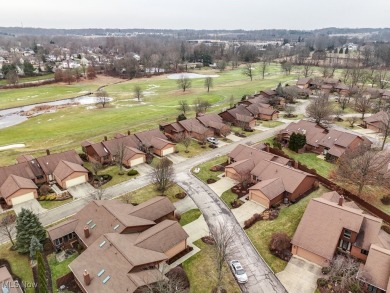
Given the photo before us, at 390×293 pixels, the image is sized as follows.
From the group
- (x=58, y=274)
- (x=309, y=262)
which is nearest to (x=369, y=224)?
(x=309, y=262)

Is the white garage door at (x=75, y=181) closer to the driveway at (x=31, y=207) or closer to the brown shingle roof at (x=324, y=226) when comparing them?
the driveway at (x=31, y=207)

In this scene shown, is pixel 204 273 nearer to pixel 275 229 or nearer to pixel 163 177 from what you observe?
pixel 275 229

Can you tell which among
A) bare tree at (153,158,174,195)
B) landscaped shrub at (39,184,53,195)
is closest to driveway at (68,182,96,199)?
landscaped shrub at (39,184,53,195)

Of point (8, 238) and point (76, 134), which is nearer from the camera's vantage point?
point (8, 238)

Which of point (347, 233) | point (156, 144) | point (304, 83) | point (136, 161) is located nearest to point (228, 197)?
point (347, 233)

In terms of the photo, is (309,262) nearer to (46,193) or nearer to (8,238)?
(8,238)

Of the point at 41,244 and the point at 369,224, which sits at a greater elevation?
the point at 369,224

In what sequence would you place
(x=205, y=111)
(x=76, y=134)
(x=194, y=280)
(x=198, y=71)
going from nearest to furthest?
(x=194, y=280) → (x=76, y=134) → (x=205, y=111) → (x=198, y=71)
